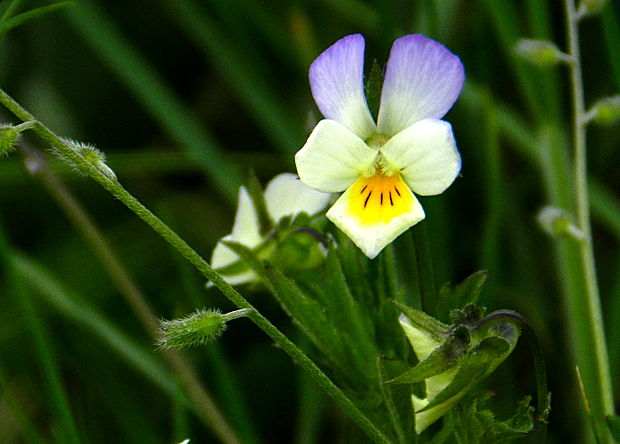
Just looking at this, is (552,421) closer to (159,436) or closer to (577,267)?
(577,267)

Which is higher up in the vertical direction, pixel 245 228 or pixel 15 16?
pixel 15 16

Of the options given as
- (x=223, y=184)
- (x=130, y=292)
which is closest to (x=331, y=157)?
(x=130, y=292)

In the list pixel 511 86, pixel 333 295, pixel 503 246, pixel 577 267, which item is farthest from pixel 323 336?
pixel 511 86

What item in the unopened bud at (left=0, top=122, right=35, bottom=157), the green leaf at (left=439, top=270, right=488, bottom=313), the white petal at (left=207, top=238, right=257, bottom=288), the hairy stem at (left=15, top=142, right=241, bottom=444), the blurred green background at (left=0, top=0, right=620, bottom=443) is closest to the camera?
the unopened bud at (left=0, top=122, right=35, bottom=157)

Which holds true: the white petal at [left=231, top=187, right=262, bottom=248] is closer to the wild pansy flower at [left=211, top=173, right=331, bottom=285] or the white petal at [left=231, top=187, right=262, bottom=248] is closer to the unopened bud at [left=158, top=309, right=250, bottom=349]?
the wild pansy flower at [left=211, top=173, right=331, bottom=285]

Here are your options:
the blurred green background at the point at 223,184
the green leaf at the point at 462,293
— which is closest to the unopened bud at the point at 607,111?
the blurred green background at the point at 223,184

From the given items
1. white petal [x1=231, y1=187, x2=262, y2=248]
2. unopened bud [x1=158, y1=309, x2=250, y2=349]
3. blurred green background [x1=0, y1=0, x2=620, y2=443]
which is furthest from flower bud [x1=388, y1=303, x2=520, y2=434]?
blurred green background [x1=0, y1=0, x2=620, y2=443]

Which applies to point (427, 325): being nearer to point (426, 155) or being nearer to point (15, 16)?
point (426, 155)
